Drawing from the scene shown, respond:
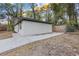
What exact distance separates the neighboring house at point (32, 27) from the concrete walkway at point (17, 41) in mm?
45

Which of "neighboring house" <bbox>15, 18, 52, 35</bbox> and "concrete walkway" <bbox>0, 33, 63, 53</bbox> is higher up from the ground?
"neighboring house" <bbox>15, 18, 52, 35</bbox>

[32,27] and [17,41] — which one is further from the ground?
[32,27]

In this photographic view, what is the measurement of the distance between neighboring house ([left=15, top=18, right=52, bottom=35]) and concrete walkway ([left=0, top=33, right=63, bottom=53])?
45 mm

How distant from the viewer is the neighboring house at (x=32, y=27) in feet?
5.68

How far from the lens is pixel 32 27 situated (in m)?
1.74

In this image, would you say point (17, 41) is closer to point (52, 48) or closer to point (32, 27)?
point (32, 27)

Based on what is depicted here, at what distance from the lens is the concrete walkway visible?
1.69 metres

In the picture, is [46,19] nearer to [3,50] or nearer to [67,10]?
[67,10]

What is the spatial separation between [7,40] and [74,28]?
0.71 meters

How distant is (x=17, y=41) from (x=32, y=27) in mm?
217

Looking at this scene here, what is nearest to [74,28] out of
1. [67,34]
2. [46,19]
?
[67,34]

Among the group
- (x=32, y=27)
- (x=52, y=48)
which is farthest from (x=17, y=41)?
(x=52, y=48)

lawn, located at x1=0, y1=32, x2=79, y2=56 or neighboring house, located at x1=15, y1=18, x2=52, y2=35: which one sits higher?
neighboring house, located at x1=15, y1=18, x2=52, y2=35

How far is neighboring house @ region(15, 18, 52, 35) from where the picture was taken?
1.73m
